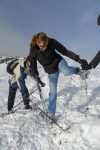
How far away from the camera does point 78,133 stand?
6508 mm

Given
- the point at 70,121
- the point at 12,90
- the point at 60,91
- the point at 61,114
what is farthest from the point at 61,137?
the point at 60,91

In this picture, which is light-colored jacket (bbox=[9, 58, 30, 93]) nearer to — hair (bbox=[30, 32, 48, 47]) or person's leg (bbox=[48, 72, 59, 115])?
person's leg (bbox=[48, 72, 59, 115])

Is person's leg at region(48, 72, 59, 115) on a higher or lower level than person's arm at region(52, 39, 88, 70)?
lower

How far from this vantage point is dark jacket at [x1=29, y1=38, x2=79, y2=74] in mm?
7613

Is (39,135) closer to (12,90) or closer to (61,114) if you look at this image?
(61,114)

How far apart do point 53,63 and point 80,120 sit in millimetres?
1772

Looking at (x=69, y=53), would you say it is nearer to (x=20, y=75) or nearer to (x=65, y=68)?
(x=65, y=68)

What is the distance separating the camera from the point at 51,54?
767 cm

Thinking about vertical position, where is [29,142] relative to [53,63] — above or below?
below

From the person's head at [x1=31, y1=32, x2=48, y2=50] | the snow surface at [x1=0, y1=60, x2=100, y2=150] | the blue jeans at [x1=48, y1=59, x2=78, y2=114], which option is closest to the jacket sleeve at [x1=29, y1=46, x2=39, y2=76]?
the person's head at [x1=31, y1=32, x2=48, y2=50]

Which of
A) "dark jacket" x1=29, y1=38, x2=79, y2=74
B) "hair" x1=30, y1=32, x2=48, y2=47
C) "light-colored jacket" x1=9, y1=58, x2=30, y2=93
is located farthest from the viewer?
"light-colored jacket" x1=9, y1=58, x2=30, y2=93

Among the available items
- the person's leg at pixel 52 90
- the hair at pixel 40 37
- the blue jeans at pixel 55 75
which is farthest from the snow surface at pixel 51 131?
the hair at pixel 40 37

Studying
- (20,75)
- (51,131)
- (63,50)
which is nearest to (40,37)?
(63,50)

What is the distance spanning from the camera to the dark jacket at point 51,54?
7.61 m
